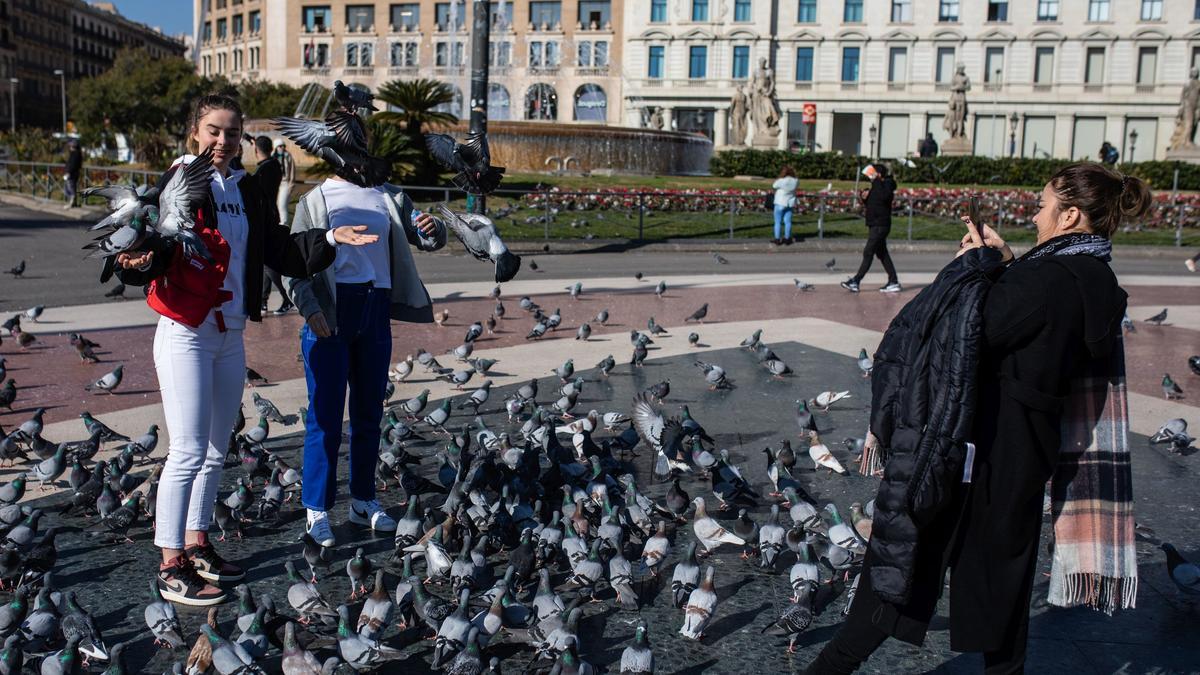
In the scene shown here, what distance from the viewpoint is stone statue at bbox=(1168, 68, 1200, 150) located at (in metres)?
45.4

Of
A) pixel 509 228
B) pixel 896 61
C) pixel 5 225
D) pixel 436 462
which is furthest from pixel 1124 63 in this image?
pixel 436 462

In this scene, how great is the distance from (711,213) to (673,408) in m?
17.8

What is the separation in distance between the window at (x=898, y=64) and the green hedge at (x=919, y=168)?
2944 centimetres

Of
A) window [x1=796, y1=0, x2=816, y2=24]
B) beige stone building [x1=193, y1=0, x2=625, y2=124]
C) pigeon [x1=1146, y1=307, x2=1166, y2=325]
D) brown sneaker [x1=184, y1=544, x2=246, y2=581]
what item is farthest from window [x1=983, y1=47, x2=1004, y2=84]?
brown sneaker [x1=184, y1=544, x2=246, y2=581]

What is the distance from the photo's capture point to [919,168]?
139 ft

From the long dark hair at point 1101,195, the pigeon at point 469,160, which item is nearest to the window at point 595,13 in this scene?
the pigeon at point 469,160

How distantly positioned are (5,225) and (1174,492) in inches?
901

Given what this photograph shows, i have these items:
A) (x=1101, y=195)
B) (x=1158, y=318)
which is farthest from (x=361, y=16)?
(x=1101, y=195)

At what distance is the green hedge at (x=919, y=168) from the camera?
138ft

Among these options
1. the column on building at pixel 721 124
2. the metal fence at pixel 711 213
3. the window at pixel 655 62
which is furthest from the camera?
the window at pixel 655 62

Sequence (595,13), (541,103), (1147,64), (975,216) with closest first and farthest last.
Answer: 1. (975,216)
2. (1147,64)
3. (541,103)
4. (595,13)

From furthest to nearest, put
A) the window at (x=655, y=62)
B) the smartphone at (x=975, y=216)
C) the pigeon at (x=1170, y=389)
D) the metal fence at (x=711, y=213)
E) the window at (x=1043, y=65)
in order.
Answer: the window at (x=655, y=62), the window at (x=1043, y=65), the metal fence at (x=711, y=213), the pigeon at (x=1170, y=389), the smartphone at (x=975, y=216)

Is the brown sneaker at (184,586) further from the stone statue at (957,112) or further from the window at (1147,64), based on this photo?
the window at (1147,64)

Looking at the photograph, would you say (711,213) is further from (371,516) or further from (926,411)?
(926,411)
